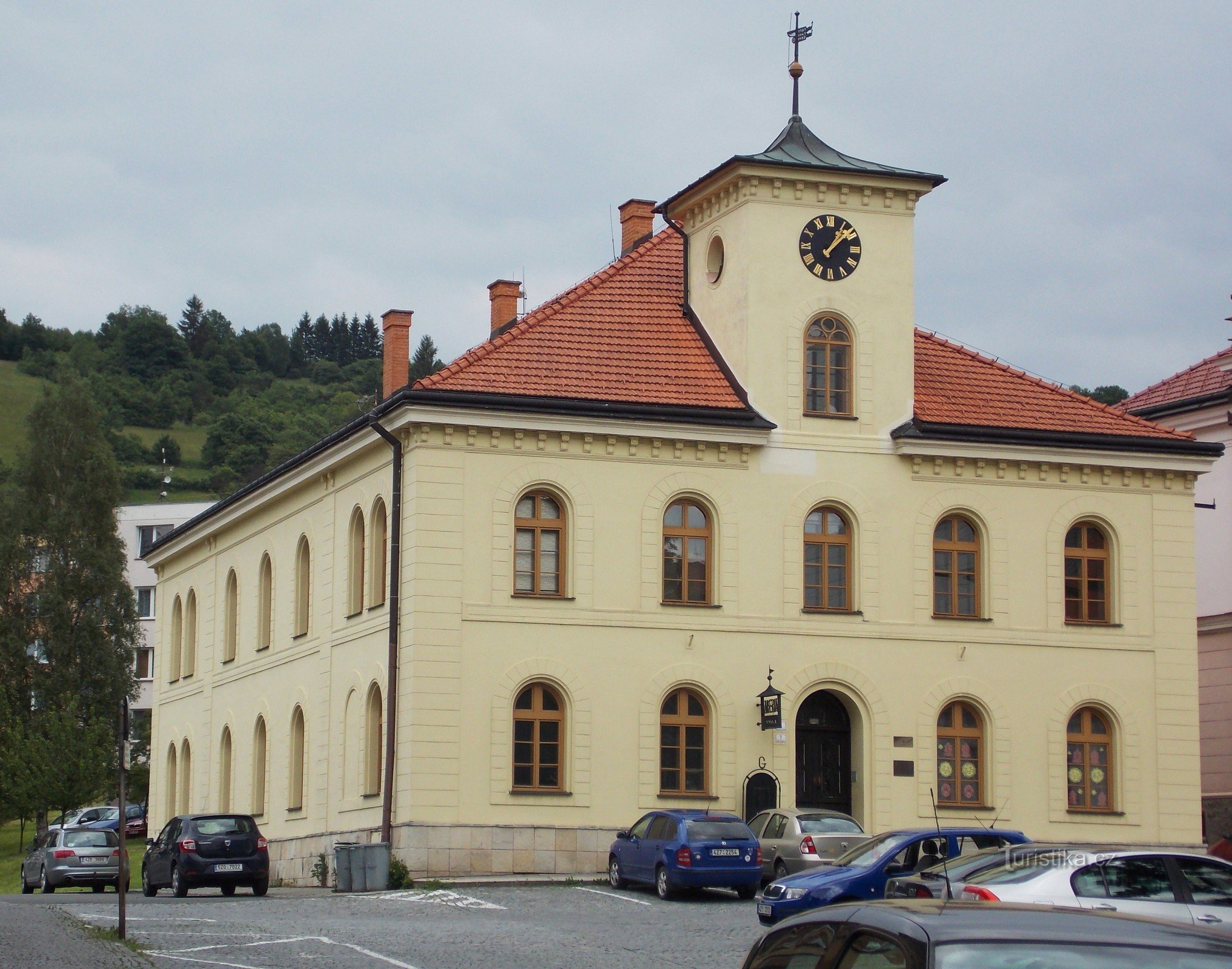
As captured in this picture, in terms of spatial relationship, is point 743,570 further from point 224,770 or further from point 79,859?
point 224,770

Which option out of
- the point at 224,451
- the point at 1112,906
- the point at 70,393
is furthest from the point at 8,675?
the point at 224,451

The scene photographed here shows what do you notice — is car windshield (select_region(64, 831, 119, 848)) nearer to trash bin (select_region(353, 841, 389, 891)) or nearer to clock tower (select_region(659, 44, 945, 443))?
trash bin (select_region(353, 841, 389, 891))

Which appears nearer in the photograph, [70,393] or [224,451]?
[70,393]

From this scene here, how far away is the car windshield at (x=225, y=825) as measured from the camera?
3403 cm

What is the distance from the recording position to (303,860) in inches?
1521

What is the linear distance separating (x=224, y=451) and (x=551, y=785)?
112 meters

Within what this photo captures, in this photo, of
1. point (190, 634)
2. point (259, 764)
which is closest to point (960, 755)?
point (259, 764)

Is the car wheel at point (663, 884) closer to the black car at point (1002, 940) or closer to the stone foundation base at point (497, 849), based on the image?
the stone foundation base at point (497, 849)

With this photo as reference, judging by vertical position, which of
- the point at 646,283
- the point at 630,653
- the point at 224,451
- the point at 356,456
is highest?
the point at 224,451

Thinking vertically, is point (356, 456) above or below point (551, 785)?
above

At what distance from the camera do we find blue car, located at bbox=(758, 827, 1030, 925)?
2223cm

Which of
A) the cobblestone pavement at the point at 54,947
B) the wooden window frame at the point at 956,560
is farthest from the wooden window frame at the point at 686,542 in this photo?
the cobblestone pavement at the point at 54,947

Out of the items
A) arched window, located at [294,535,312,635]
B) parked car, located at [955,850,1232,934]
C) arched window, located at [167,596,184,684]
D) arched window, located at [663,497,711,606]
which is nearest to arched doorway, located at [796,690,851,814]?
arched window, located at [663,497,711,606]

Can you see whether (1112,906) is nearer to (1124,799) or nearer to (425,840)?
(425,840)
